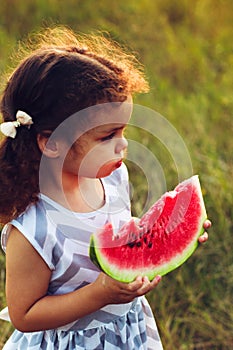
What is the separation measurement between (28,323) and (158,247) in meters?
0.39

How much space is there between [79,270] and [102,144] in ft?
1.07

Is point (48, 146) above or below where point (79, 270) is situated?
above

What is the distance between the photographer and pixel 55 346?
1882mm

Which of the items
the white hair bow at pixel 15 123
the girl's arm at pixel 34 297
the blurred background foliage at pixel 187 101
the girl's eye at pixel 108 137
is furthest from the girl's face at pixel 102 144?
the blurred background foliage at pixel 187 101

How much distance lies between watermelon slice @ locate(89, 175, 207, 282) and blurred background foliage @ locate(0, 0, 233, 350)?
0.60 meters

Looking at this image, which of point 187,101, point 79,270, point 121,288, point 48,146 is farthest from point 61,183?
point 187,101

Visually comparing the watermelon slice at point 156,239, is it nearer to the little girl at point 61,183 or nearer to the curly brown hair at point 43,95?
the little girl at point 61,183

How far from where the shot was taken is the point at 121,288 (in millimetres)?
1610

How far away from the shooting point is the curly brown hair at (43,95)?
170 cm

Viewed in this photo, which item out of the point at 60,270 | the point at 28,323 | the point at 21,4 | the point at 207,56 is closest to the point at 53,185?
the point at 60,270

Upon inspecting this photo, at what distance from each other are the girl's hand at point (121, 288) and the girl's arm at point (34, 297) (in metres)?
0.02

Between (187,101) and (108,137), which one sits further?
(187,101)

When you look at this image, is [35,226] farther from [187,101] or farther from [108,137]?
[187,101]

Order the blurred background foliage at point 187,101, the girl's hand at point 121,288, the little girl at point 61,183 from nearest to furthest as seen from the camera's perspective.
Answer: the girl's hand at point 121,288 < the little girl at point 61,183 < the blurred background foliage at point 187,101
